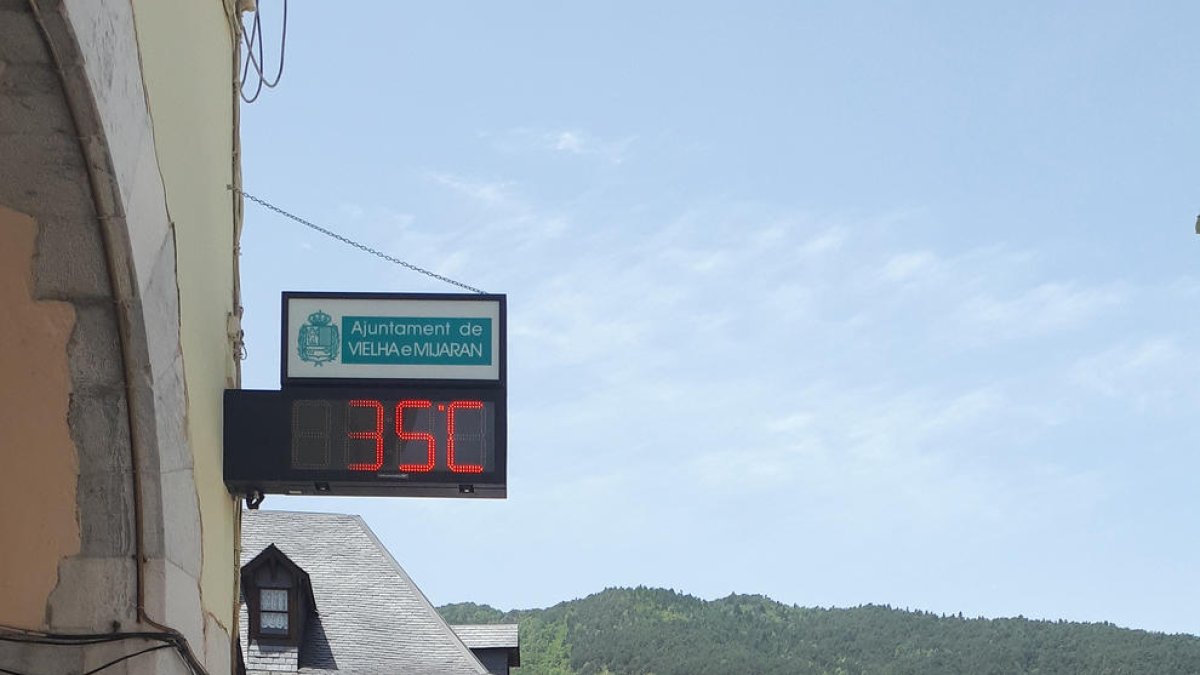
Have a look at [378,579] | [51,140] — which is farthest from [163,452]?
[378,579]

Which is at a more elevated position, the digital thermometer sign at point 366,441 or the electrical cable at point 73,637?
the digital thermometer sign at point 366,441

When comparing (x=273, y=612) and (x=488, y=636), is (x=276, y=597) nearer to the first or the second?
(x=273, y=612)

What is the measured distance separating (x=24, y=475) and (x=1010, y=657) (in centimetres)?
6443

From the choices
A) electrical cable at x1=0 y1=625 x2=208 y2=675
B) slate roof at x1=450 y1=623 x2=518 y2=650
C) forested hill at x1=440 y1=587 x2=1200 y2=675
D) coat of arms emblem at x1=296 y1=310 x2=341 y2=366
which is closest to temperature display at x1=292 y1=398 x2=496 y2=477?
coat of arms emblem at x1=296 y1=310 x2=341 y2=366

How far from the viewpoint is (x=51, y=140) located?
16.5 feet

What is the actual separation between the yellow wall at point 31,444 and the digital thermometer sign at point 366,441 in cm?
146

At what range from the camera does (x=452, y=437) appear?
7273mm

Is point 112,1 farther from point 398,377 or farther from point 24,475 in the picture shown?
point 398,377

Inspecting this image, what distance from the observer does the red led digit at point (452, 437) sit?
23.7 ft

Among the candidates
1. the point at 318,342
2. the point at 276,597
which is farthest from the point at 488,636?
the point at 318,342

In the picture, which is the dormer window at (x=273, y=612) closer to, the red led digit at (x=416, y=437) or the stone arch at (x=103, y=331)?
the red led digit at (x=416, y=437)

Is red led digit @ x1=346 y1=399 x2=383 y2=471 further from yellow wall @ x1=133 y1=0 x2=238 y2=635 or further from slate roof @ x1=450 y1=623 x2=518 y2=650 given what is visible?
slate roof @ x1=450 y1=623 x2=518 y2=650

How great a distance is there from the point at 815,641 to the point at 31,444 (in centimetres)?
6678

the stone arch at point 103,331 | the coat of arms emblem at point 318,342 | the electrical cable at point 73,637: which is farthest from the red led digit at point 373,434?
the electrical cable at point 73,637
